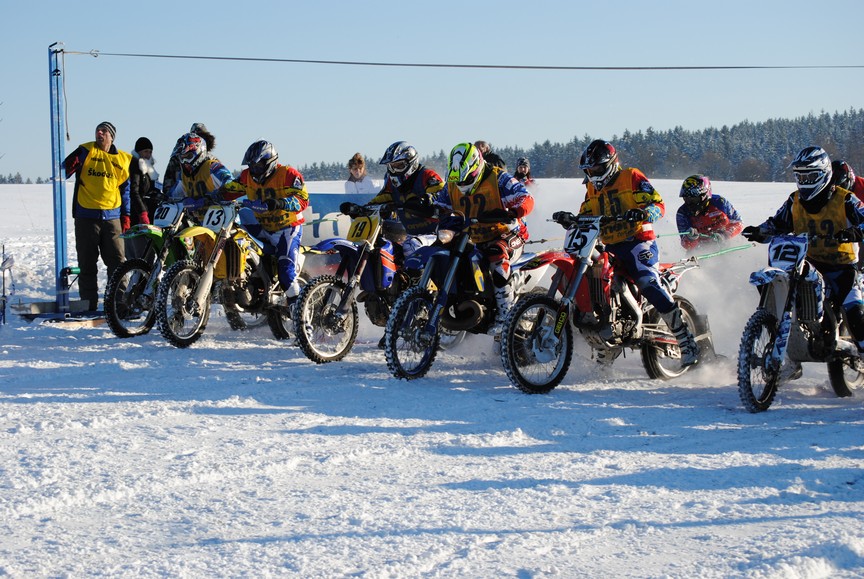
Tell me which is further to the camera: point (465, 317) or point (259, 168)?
point (259, 168)

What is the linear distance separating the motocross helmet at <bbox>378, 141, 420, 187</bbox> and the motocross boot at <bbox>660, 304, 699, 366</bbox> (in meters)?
2.71

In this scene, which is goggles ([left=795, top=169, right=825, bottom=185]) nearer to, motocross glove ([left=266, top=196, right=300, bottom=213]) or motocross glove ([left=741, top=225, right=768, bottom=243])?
motocross glove ([left=741, top=225, right=768, bottom=243])

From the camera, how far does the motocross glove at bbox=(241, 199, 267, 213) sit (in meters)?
9.45

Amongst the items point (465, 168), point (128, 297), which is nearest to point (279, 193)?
point (128, 297)

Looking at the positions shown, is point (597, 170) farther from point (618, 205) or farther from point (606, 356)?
point (606, 356)

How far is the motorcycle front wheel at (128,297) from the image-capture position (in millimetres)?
9539

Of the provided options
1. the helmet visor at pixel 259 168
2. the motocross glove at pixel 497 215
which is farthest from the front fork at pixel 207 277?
the motocross glove at pixel 497 215

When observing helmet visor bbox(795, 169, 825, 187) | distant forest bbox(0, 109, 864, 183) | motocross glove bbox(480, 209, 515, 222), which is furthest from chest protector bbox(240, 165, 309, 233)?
distant forest bbox(0, 109, 864, 183)

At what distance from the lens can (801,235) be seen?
6.97m

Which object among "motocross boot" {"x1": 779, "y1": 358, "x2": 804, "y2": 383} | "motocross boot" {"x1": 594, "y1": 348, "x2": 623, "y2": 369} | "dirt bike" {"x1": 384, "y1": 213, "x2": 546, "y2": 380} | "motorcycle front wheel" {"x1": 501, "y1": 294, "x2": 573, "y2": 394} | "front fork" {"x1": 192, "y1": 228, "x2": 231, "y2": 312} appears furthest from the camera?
"front fork" {"x1": 192, "y1": 228, "x2": 231, "y2": 312}

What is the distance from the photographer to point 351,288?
27.8 ft

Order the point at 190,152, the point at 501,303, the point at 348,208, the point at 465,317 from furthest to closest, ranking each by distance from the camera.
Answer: the point at 190,152 → the point at 348,208 → the point at 501,303 → the point at 465,317

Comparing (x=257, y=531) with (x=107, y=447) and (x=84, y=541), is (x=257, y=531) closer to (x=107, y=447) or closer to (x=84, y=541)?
(x=84, y=541)

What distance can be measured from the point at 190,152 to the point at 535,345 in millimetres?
4320
